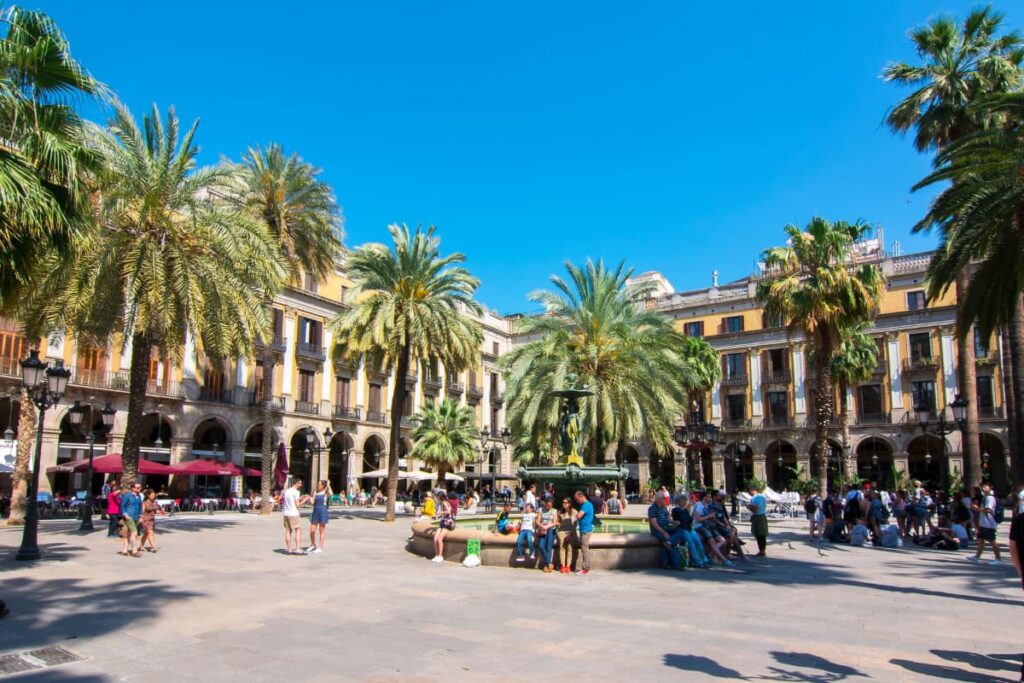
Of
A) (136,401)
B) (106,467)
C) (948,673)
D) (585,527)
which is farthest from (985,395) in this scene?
(106,467)

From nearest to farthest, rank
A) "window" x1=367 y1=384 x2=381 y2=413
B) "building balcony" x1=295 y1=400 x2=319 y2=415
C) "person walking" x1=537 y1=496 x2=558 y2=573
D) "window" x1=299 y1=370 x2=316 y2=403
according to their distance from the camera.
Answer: "person walking" x1=537 y1=496 x2=558 y2=573 → "building balcony" x1=295 y1=400 x2=319 y2=415 → "window" x1=299 y1=370 x2=316 y2=403 → "window" x1=367 y1=384 x2=381 y2=413

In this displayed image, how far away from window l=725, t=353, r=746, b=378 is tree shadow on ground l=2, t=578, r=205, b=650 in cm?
4742

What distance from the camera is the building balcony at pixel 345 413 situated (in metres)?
45.1

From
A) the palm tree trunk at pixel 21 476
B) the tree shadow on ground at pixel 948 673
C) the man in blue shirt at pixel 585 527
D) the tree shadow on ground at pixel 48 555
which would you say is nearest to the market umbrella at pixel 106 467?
the palm tree trunk at pixel 21 476

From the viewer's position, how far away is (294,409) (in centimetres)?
4228

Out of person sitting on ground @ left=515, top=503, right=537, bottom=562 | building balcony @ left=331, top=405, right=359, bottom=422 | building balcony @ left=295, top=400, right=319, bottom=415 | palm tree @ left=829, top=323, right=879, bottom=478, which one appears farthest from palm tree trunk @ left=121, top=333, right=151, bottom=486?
palm tree @ left=829, top=323, right=879, bottom=478

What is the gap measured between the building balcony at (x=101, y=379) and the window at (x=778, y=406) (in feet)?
130

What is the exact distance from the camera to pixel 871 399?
1923 inches

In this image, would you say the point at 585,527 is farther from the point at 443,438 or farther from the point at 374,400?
the point at 374,400

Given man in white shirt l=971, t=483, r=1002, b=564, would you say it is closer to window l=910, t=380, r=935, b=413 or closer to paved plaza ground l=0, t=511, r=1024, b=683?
paved plaza ground l=0, t=511, r=1024, b=683

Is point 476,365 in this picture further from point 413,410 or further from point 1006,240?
point 413,410

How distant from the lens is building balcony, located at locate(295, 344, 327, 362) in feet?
141

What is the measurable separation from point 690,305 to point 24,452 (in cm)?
4350

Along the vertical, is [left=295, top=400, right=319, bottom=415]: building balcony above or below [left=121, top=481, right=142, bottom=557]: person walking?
above
